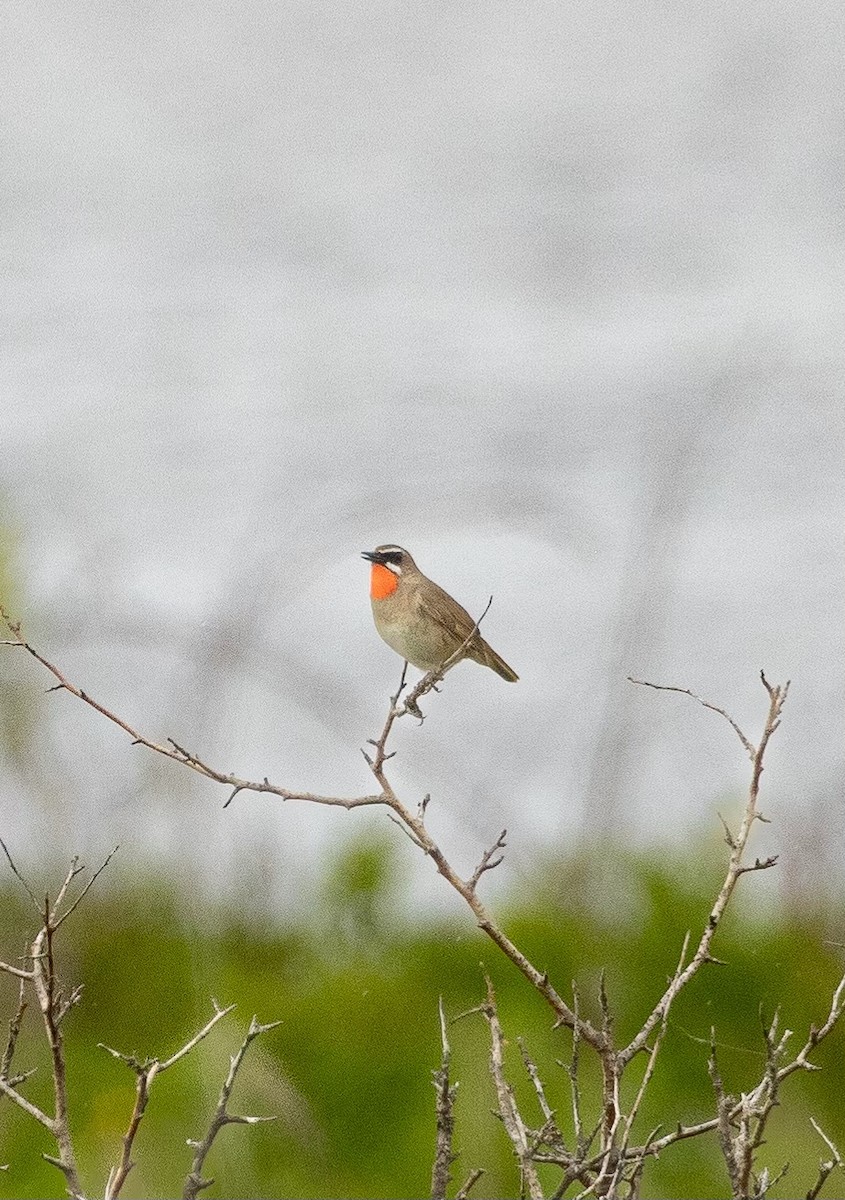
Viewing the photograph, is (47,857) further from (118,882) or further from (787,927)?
(787,927)

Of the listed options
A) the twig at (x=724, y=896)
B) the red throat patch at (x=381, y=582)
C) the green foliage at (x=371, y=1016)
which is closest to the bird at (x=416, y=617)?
the red throat patch at (x=381, y=582)

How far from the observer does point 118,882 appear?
6.00 feet

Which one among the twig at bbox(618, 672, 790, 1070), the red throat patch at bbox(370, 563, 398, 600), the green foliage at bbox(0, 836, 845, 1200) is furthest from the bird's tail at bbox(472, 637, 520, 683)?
the twig at bbox(618, 672, 790, 1070)

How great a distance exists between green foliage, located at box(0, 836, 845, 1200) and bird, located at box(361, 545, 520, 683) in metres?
0.28

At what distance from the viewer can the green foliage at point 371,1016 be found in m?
1.76

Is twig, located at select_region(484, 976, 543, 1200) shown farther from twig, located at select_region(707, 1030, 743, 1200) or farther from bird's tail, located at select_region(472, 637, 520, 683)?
bird's tail, located at select_region(472, 637, 520, 683)

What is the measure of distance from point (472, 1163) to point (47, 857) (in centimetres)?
68

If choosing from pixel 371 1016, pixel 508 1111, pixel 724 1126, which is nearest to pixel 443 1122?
pixel 508 1111

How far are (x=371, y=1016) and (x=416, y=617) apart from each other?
532 mm

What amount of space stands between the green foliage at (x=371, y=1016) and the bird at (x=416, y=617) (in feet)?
0.91

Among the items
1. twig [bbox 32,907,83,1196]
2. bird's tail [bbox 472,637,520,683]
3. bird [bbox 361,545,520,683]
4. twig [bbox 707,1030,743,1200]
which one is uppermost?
bird [bbox 361,545,520,683]

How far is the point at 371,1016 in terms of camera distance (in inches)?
70.5

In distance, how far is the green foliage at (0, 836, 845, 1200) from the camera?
1.76 m

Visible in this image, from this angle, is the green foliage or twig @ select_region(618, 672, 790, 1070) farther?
the green foliage
